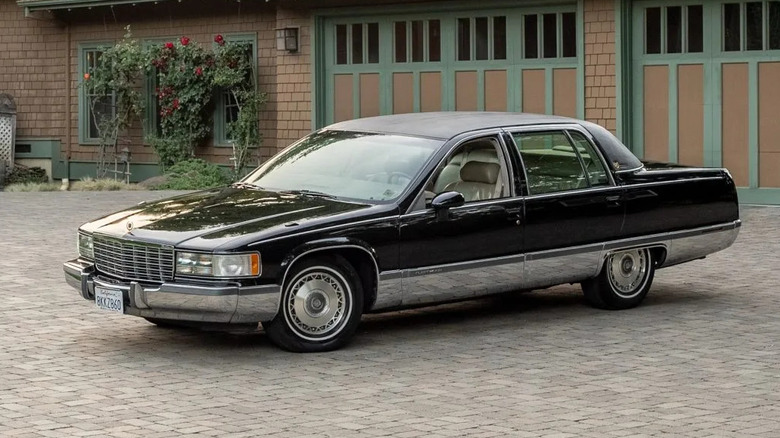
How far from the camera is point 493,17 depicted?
70.4ft

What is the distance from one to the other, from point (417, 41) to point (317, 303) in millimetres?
13409

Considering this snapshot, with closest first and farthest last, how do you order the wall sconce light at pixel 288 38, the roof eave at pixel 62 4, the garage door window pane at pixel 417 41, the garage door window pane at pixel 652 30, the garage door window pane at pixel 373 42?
the garage door window pane at pixel 652 30 < the garage door window pane at pixel 417 41 < the garage door window pane at pixel 373 42 < the wall sconce light at pixel 288 38 < the roof eave at pixel 62 4

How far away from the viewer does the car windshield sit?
10.1 m

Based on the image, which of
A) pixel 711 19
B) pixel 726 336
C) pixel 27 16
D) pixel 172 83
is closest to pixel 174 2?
pixel 172 83

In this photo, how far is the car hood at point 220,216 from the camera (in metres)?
9.22

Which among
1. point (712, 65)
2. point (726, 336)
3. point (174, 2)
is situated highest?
point (174, 2)

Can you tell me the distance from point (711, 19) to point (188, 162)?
9.61 metres

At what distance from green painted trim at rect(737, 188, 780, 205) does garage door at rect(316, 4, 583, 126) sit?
260 cm

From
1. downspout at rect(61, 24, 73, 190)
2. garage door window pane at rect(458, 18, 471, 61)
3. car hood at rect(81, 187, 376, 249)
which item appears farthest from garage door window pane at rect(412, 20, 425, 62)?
car hood at rect(81, 187, 376, 249)

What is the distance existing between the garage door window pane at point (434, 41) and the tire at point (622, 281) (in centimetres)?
1115

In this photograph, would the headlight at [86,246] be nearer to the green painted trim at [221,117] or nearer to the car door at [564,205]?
the car door at [564,205]

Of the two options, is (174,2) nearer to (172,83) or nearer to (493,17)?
(172,83)

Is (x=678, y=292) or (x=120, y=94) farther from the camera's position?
(x=120, y=94)

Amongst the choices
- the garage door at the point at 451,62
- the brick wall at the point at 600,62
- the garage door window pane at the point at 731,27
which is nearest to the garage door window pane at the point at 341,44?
the garage door at the point at 451,62
